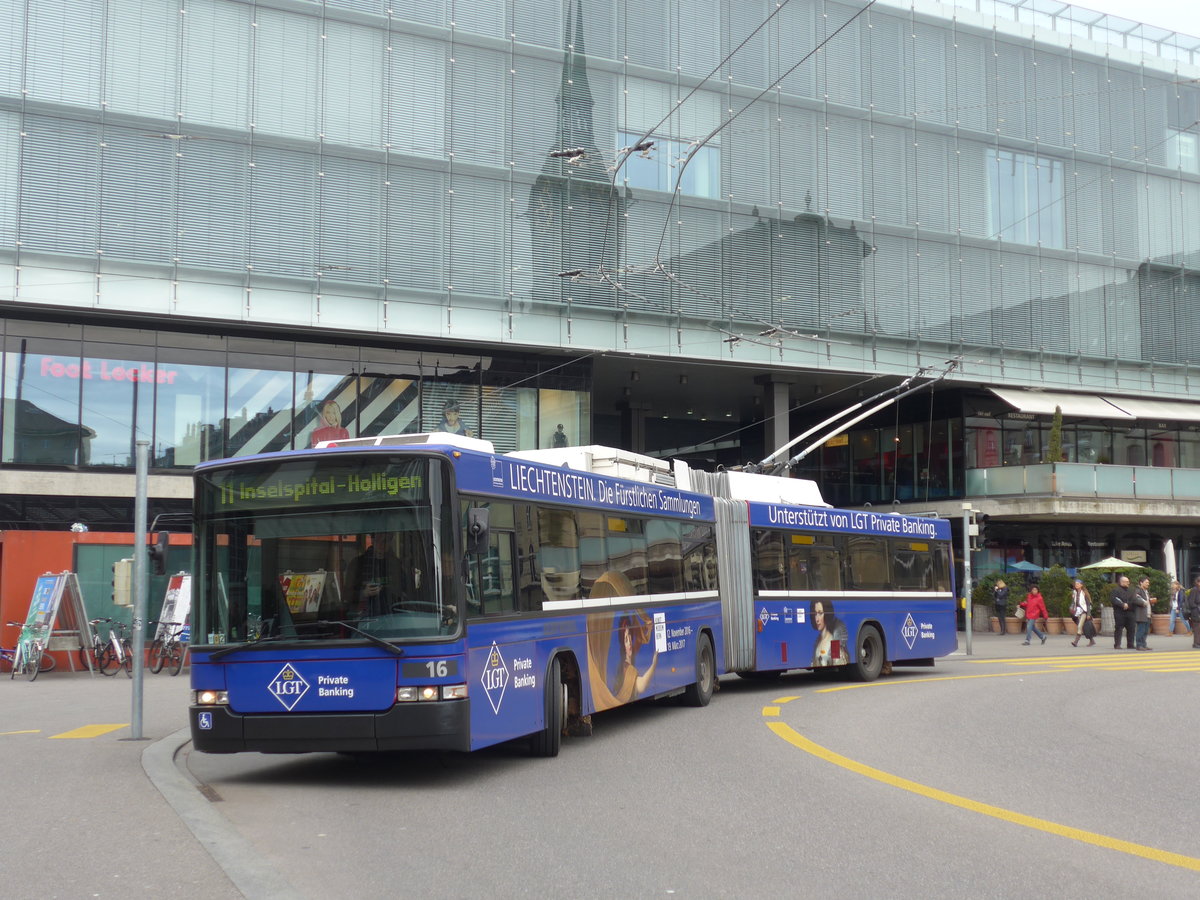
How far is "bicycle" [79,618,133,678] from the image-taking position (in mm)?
25719

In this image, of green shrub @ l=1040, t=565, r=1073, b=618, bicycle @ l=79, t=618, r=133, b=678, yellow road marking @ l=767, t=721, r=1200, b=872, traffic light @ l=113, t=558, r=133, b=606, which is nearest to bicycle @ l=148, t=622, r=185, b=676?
bicycle @ l=79, t=618, r=133, b=678

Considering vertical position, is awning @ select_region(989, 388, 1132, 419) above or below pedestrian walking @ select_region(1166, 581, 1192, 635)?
above

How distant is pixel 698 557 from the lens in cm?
1717

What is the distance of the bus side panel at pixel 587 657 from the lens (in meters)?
10.8

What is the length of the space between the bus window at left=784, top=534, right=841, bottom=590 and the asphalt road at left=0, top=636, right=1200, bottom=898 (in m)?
4.23

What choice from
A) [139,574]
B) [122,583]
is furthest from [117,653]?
[139,574]

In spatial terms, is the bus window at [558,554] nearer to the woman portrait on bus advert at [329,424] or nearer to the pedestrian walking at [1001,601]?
the woman portrait on bus advert at [329,424]

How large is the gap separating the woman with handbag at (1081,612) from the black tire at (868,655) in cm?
1428

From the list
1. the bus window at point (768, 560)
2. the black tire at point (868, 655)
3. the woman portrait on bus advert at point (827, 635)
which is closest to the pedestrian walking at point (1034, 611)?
the black tire at point (868, 655)

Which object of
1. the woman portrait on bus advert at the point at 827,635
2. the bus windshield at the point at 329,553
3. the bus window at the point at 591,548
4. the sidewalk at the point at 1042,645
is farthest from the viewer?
the sidewalk at the point at 1042,645

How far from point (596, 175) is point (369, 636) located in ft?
80.8

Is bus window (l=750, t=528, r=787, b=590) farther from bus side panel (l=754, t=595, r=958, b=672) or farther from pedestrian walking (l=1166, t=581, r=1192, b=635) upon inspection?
pedestrian walking (l=1166, t=581, r=1192, b=635)

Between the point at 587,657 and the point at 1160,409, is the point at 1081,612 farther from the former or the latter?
the point at 587,657

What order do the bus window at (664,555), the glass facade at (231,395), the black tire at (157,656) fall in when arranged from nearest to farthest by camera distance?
the bus window at (664,555) → the black tire at (157,656) → the glass facade at (231,395)
